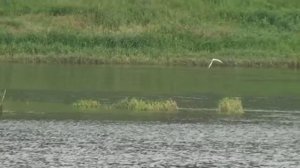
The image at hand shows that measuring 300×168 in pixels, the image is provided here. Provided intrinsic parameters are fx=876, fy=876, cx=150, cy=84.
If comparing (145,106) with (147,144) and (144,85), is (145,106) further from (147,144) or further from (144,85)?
(144,85)

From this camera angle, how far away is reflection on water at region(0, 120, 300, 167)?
34750mm

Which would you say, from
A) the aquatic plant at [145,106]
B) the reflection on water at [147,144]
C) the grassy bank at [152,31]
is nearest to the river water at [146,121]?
the reflection on water at [147,144]

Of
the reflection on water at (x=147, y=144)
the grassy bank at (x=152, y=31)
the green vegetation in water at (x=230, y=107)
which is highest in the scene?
the grassy bank at (x=152, y=31)

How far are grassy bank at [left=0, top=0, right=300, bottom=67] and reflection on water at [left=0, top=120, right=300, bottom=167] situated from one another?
35472mm

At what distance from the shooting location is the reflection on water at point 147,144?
34.8 meters

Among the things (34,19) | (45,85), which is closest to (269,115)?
(45,85)

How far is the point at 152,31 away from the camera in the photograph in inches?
3565

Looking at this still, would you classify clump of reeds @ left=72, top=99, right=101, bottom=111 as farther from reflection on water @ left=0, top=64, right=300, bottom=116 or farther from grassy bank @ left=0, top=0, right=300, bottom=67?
A: grassy bank @ left=0, top=0, right=300, bottom=67

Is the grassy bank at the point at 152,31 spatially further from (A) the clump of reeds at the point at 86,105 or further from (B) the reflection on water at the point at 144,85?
(A) the clump of reeds at the point at 86,105

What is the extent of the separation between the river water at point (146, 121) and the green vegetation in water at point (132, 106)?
874mm

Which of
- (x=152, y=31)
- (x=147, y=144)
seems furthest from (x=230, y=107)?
(x=152, y=31)

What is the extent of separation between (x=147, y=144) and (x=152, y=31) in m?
51.8

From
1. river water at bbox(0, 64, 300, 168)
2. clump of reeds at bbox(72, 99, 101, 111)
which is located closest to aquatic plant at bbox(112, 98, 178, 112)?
river water at bbox(0, 64, 300, 168)

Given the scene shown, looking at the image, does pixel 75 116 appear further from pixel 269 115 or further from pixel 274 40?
pixel 274 40
